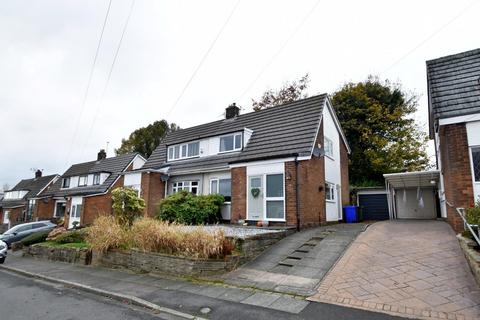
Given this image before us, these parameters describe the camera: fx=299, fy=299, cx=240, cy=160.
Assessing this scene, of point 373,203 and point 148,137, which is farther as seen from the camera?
point 148,137

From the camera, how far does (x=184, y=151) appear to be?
65.8 feet

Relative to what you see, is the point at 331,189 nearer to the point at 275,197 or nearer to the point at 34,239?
the point at 275,197

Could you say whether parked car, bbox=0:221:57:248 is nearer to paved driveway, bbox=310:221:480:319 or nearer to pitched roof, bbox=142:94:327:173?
pitched roof, bbox=142:94:327:173

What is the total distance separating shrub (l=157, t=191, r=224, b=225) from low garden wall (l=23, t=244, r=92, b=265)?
13.4 feet

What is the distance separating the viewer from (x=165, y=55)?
10602 millimetres

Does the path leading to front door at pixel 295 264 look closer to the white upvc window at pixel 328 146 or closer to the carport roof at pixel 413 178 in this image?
A: the white upvc window at pixel 328 146

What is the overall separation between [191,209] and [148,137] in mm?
30207

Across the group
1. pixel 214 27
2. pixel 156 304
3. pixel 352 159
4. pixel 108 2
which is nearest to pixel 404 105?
pixel 352 159

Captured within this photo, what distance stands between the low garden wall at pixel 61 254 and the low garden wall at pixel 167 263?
1748 mm

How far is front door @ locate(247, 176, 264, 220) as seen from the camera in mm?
13719

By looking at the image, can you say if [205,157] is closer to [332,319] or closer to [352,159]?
[332,319]

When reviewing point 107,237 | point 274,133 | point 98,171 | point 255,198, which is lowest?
point 107,237

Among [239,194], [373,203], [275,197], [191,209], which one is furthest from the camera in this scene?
[373,203]

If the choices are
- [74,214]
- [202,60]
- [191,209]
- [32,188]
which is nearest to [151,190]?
[191,209]
